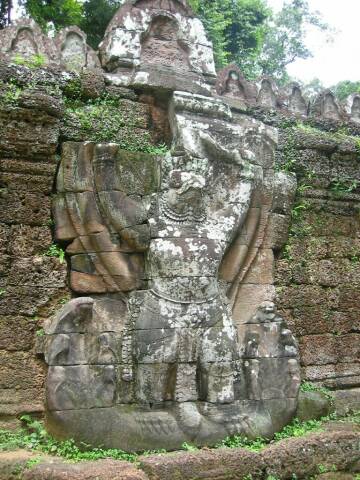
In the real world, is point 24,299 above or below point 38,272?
below

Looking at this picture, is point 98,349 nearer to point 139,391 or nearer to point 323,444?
point 139,391

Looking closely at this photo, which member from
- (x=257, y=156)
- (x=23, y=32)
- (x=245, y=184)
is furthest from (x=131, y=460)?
(x=23, y=32)

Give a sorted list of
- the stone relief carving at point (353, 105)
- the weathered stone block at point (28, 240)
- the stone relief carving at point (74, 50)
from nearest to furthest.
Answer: the weathered stone block at point (28, 240) → the stone relief carving at point (74, 50) → the stone relief carving at point (353, 105)

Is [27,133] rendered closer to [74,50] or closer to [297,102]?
[74,50]

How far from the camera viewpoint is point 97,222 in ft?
18.8

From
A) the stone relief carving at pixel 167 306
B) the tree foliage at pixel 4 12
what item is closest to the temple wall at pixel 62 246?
the stone relief carving at pixel 167 306

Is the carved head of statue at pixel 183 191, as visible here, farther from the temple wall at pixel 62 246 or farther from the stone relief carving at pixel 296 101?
the stone relief carving at pixel 296 101

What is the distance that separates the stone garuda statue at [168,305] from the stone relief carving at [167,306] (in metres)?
0.01

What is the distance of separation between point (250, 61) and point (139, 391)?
14.0 metres

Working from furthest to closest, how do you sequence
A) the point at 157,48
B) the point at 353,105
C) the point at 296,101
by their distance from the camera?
the point at 353,105 < the point at 296,101 < the point at 157,48

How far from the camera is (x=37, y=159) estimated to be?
5629mm

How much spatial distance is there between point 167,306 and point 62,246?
1181 millimetres

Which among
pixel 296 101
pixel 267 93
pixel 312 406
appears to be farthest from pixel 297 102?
pixel 312 406

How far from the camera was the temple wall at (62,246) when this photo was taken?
5371 millimetres
